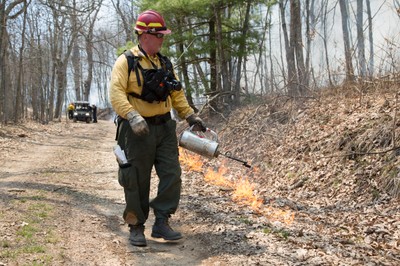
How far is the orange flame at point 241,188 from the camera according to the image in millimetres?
5535

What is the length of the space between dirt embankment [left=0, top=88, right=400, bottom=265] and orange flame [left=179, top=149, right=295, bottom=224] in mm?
26

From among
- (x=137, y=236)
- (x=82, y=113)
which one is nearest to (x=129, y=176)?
(x=137, y=236)

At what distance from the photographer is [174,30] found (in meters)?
14.5

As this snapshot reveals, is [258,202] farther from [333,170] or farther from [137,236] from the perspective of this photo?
[137,236]

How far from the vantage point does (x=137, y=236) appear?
15.0ft

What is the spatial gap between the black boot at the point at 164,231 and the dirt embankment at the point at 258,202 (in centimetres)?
8

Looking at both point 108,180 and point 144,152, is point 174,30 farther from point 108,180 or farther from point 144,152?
point 144,152

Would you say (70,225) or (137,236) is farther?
(70,225)

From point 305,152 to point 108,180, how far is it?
3.95 meters

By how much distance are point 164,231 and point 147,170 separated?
0.71 metres

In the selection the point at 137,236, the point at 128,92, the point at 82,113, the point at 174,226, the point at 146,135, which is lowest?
the point at 174,226

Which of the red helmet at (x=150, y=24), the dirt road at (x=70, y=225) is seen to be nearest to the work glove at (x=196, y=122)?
the red helmet at (x=150, y=24)

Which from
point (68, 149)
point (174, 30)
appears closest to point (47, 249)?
point (68, 149)

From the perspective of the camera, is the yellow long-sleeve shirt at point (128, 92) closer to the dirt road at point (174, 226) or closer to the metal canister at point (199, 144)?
the metal canister at point (199, 144)
